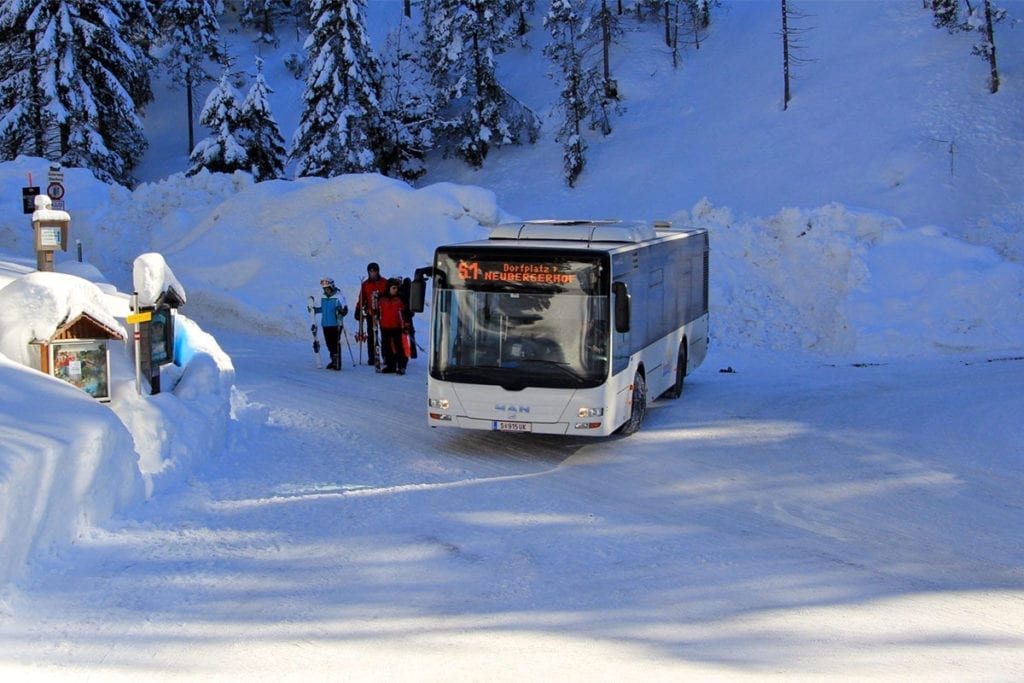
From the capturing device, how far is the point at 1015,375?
56.0 ft

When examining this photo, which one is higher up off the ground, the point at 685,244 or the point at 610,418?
the point at 685,244

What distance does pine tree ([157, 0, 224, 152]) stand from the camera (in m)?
52.2

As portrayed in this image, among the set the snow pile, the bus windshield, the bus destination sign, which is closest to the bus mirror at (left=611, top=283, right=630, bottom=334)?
the bus windshield

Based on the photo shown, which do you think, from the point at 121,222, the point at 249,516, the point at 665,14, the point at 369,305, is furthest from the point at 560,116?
the point at 249,516

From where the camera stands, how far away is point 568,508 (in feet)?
32.6

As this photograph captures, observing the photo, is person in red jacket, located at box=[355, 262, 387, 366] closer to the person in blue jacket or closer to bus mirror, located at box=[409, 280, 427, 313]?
the person in blue jacket

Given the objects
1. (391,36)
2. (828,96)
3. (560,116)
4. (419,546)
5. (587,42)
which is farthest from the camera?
(391,36)

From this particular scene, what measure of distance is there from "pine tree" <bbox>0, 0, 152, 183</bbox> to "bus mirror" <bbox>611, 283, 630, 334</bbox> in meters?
34.3

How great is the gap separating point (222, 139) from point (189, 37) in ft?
43.8

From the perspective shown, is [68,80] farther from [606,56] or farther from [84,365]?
[84,365]

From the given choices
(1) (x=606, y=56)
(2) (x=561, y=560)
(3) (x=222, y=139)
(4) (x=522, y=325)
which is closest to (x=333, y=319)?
(4) (x=522, y=325)

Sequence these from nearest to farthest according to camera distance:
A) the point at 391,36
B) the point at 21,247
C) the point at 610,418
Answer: the point at 610,418
the point at 21,247
the point at 391,36

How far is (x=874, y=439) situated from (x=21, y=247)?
2812 centimetres

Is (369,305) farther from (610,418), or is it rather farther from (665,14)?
(665,14)
